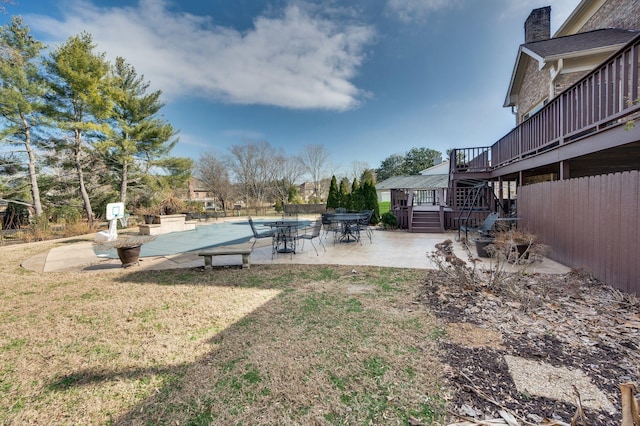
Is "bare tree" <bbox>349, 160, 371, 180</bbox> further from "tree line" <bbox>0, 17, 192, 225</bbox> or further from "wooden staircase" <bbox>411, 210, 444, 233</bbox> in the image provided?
"wooden staircase" <bbox>411, 210, 444, 233</bbox>

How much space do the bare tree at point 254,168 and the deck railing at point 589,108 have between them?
24.4 m

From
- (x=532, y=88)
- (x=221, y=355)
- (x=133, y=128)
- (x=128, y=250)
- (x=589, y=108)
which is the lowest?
(x=221, y=355)

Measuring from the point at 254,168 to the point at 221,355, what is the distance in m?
28.0

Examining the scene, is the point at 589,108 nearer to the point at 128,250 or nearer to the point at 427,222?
the point at 427,222

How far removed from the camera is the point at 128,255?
5.99 m

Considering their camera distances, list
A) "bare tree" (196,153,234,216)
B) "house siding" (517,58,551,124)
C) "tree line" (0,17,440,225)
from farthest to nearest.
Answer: "bare tree" (196,153,234,216)
"tree line" (0,17,440,225)
"house siding" (517,58,551,124)

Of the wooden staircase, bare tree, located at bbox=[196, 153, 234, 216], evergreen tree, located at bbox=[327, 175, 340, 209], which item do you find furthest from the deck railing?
bare tree, located at bbox=[196, 153, 234, 216]

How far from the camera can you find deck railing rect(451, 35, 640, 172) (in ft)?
12.1

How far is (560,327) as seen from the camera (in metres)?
2.80

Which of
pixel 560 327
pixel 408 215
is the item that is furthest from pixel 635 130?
pixel 408 215

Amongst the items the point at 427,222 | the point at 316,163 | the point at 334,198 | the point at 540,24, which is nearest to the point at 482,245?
the point at 427,222

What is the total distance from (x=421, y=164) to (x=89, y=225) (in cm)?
3770

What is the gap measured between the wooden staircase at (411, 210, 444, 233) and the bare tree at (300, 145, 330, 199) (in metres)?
24.0

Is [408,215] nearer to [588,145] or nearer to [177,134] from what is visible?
[588,145]
